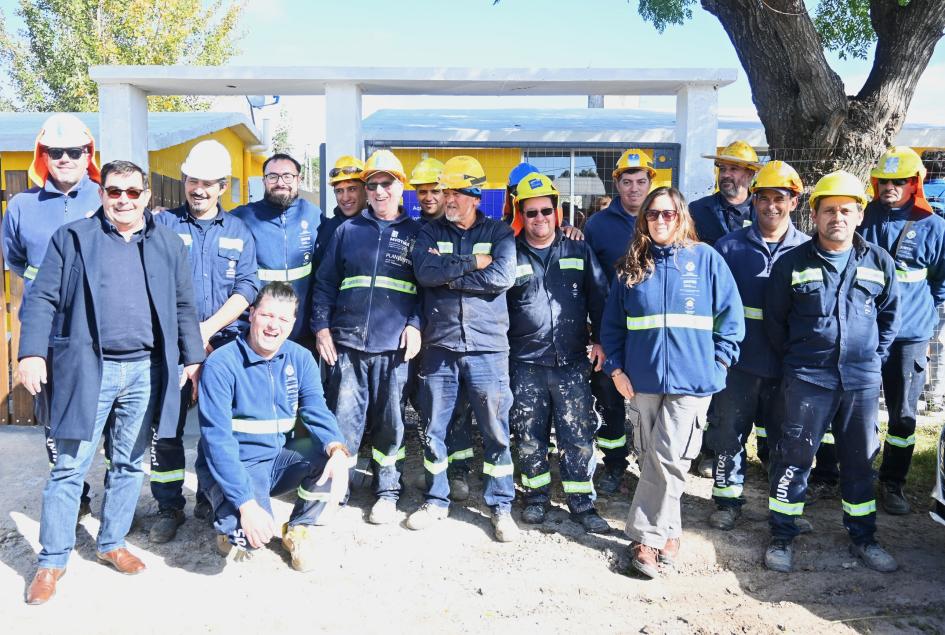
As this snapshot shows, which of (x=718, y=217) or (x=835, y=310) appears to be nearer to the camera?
(x=835, y=310)

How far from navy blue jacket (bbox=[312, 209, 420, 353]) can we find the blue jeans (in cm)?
116

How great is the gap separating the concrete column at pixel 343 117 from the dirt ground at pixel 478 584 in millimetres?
3078

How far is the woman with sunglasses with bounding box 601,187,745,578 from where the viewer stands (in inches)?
163

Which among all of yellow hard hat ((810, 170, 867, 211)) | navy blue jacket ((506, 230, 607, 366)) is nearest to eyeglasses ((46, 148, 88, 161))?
navy blue jacket ((506, 230, 607, 366))

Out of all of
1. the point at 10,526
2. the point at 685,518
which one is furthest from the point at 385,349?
the point at 10,526

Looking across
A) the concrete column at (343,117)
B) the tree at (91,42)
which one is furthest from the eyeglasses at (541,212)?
the tree at (91,42)

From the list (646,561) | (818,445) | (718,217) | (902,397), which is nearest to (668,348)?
(818,445)

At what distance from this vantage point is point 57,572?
3.88m

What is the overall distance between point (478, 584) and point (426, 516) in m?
0.75

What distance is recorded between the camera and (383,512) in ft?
15.7

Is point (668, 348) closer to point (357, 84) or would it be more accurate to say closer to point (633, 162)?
point (633, 162)

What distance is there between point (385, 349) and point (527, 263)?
1029 mm

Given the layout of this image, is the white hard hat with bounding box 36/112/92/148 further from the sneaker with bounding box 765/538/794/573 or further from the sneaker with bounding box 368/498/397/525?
the sneaker with bounding box 765/538/794/573

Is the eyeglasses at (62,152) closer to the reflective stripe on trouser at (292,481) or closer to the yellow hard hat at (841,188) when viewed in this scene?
the reflective stripe on trouser at (292,481)
